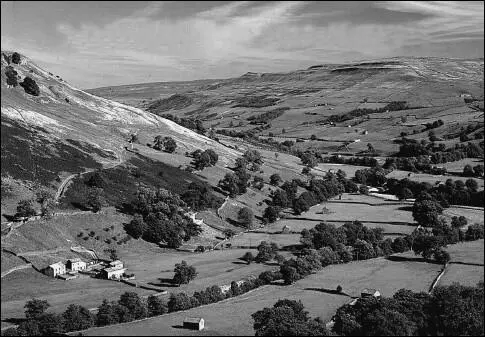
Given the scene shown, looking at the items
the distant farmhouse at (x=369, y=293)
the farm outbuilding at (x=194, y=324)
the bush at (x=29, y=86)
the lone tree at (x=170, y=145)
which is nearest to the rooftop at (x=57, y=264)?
the farm outbuilding at (x=194, y=324)

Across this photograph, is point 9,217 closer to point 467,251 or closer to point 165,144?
point 165,144

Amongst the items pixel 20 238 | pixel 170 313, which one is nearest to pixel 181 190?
pixel 20 238

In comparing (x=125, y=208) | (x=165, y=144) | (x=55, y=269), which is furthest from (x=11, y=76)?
(x=55, y=269)

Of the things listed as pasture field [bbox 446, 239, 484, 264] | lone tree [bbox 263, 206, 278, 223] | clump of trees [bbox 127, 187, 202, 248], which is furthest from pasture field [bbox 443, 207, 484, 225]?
clump of trees [bbox 127, 187, 202, 248]

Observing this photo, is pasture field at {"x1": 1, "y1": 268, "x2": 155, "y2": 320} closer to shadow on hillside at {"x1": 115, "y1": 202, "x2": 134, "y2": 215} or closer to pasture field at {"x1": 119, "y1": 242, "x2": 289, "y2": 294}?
pasture field at {"x1": 119, "y1": 242, "x2": 289, "y2": 294}

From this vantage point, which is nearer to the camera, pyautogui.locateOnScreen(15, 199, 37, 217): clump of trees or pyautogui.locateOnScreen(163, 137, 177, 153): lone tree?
pyautogui.locateOnScreen(15, 199, 37, 217): clump of trees

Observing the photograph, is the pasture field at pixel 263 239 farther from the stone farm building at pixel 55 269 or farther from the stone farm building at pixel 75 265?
the stone farm building at pixel 55 269
